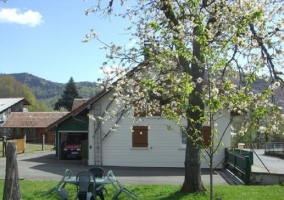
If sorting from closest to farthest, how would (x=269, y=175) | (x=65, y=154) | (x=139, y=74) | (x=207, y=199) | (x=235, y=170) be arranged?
(x=207, y=199) → (x=139, y=74) → (x=269, y=175) → (x=235, y=170) → (x=65, y=154)

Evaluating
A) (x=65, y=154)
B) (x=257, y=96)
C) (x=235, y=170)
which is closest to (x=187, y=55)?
(x=257, y=96)

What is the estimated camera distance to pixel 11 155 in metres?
9.22

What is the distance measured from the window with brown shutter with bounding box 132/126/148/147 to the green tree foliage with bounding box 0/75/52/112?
9105cm

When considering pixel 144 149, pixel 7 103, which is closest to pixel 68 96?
pixel 7 103

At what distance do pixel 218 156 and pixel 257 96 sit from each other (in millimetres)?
17610

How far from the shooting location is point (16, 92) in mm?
121625

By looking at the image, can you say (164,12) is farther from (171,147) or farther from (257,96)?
(171,147)

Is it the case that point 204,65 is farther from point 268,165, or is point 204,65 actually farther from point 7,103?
point 7,103

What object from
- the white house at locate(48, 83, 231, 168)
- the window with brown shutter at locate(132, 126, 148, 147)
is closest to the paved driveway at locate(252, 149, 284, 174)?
the white house at locate(48, 83, 231, 168)

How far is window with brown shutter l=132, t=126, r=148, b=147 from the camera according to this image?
2547cm

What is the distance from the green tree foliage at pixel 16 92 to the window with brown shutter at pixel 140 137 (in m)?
91.1

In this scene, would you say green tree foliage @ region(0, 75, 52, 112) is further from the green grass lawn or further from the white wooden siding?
the green grass lawn

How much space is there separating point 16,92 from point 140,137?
338 feet

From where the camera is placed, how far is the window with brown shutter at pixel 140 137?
2547cm
